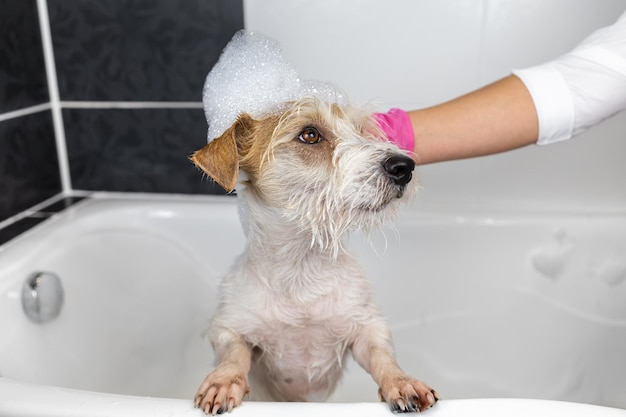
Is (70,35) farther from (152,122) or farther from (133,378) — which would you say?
(133,378)

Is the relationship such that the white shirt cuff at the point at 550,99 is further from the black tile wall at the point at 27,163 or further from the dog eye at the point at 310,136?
the black tile wall at the point at 27,163

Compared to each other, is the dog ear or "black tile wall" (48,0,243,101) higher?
"black tile wall" (48,0,243,101)

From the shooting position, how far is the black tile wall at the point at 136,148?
195 centimetres

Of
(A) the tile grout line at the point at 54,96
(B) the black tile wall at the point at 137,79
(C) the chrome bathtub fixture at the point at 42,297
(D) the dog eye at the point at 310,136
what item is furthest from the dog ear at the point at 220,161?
(A) the tile grout line at the point at 54,96

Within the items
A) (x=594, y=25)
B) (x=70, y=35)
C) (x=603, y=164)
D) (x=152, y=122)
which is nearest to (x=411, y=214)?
(x=603, y=164)

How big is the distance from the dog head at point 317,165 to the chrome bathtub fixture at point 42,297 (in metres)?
0.62

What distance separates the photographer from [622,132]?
1.76 m

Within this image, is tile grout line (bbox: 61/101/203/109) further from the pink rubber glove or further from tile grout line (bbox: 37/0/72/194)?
the pink rubber glove

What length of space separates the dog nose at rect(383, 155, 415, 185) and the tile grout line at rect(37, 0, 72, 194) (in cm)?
137

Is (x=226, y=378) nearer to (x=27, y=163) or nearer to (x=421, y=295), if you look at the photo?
(x=421, y=295)

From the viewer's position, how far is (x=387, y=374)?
1032 mm

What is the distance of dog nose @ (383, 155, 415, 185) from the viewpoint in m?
1.04

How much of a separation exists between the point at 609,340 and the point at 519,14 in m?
0.96

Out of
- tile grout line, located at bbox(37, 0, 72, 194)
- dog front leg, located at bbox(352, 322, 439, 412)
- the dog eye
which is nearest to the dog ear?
the dog eye
